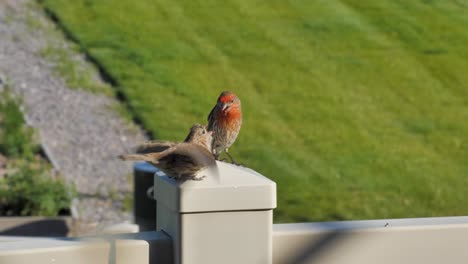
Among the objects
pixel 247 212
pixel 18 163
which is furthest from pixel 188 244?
pixel 18 163

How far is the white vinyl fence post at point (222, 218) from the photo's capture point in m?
4.79

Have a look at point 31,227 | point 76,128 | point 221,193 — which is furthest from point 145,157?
point 76,128

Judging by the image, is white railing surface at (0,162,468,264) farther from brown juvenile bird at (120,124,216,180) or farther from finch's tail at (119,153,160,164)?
finch's tail at (119,153,160,164)

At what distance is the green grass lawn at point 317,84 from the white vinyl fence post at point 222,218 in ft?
21.2

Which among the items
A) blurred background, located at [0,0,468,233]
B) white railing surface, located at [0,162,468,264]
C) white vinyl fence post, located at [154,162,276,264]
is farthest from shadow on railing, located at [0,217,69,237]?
white vinyl fence post, located at [154,162,276,264]

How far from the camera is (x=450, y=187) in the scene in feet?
40.8

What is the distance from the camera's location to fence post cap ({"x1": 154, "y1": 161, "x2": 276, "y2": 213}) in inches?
188

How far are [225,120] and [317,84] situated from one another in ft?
27.7

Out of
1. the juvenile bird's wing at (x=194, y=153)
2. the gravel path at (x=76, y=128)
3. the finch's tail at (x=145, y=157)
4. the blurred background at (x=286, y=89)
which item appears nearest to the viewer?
Result: the finch's tail at (x=145, y=157)

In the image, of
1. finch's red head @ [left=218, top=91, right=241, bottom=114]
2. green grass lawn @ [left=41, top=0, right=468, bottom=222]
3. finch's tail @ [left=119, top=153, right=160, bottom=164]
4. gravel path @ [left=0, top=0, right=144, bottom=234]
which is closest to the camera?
finch's tail @ [left=119, top=153, right=160, bottom=164]

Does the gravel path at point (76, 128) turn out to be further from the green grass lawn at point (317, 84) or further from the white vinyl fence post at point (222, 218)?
the white vinyl fence post at point (222, 218)

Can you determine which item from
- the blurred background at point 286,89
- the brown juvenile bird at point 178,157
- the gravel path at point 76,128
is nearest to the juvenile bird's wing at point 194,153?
the brown juvenile bird at point 178,157

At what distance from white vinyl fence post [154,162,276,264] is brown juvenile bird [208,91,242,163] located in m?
1.73

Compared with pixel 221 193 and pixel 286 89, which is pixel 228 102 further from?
pixel 286 89
